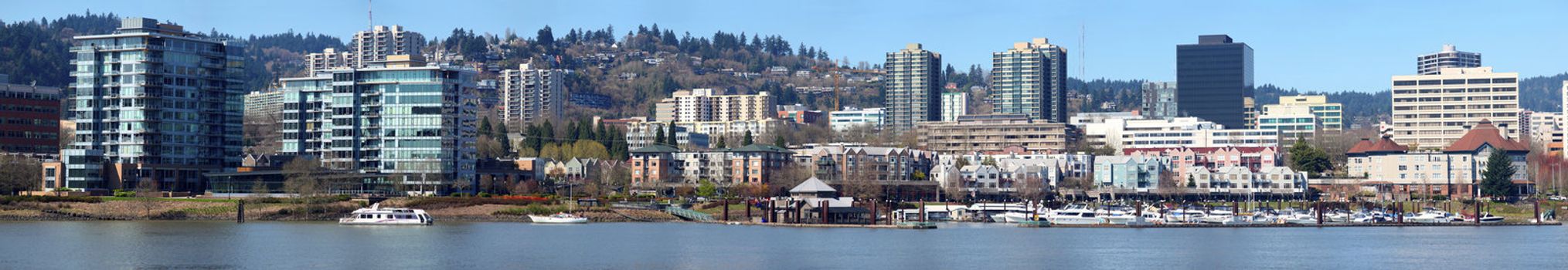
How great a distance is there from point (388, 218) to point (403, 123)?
27.2 meters

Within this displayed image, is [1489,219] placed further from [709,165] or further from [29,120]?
[29,120]

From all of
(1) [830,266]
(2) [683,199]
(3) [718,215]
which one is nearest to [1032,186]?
(2) [683,199]

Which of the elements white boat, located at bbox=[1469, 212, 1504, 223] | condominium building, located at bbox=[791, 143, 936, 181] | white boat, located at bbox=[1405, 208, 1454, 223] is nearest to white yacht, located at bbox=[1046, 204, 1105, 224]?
white boat, located at bbox=[1405, 208, 1454, 223]

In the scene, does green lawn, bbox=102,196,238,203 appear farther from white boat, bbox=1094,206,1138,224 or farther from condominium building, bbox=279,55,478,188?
white boat, bbox=1094,206,1138,224

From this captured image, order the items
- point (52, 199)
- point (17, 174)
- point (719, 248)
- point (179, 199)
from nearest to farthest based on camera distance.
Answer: point (719, 248) < point (52, 199) < point (179, 199) < point (17, 174)

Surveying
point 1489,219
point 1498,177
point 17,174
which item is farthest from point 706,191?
point 1498,177

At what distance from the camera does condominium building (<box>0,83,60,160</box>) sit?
166875 millimetres

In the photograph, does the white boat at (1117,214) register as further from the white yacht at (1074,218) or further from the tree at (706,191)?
the tree at (706,191)

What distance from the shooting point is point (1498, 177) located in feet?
570

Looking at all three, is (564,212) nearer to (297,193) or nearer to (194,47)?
(297,193)

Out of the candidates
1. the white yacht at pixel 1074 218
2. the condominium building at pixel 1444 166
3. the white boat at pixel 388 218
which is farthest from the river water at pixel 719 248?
the condominium building at pixel 1444 166

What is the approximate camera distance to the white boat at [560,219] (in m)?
127

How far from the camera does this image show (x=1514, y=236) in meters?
116

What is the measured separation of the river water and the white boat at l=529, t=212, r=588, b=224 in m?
3.76
